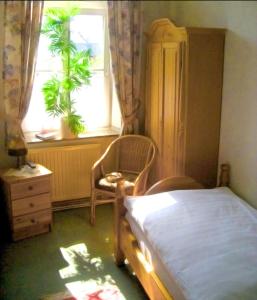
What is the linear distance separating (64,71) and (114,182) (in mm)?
1132

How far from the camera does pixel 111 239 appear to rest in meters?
3.07

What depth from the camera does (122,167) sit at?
363cm

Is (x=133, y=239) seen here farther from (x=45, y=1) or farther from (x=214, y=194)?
(x=45, y=1)

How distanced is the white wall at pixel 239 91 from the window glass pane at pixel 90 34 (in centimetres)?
106

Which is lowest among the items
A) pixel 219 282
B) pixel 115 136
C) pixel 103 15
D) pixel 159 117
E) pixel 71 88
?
pixel 219 282

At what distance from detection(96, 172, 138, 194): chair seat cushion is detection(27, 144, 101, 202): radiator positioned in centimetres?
33

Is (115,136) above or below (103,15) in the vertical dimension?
below

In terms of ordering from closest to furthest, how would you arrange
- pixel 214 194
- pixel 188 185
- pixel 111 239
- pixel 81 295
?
pixel 81 295
pixel 214 194
pixel 188 185
pixel 111 239

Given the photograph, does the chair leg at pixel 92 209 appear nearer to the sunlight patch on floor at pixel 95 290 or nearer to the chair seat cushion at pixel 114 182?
the chair seat cushion at pixel 114 182

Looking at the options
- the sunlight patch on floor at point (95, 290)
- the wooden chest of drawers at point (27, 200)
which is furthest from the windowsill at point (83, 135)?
the sunlight patch on floor at point (95, 290)

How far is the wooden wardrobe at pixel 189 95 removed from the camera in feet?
9.13

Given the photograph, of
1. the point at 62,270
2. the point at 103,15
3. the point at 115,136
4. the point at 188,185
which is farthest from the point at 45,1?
the point at 62,270

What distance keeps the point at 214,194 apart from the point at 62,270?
122 cm

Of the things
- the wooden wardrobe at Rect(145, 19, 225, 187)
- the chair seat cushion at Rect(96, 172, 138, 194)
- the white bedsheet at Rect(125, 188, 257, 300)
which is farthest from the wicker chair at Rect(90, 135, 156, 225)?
the white bedsheet at Rect(125, 188, 257, 300)
